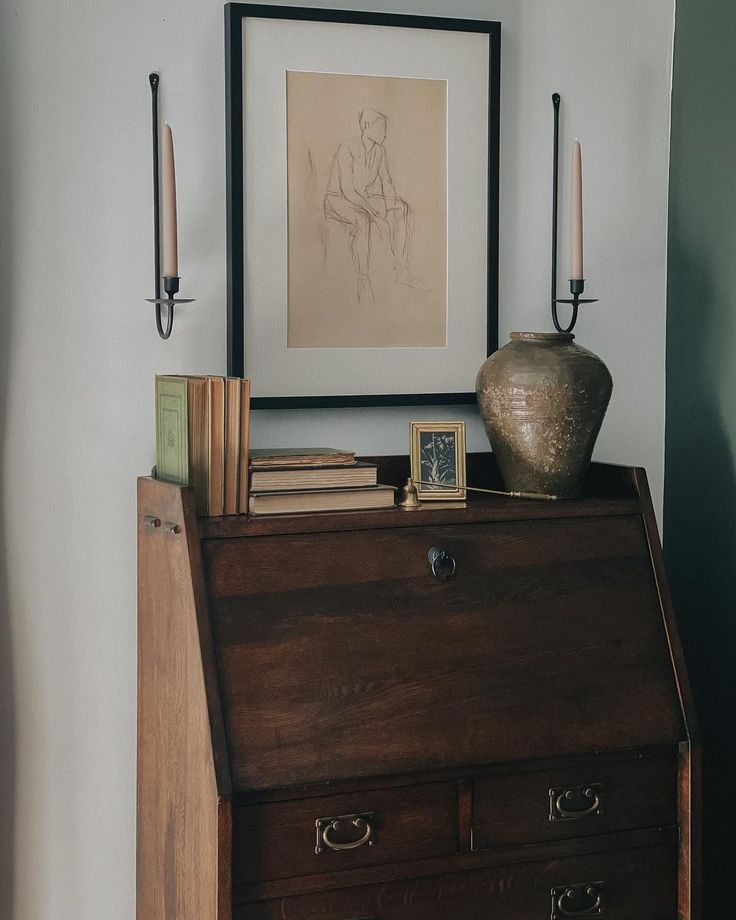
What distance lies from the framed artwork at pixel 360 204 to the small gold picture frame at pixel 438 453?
19 cm

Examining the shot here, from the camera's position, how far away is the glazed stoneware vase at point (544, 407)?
191cm

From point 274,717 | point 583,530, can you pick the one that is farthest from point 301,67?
point 274,717

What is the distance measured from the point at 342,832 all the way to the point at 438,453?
0.66 m

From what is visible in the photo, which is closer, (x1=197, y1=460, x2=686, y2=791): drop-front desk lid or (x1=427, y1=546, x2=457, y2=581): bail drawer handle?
(x1=197, y1=460, x2=686, y2=791): drop-front desk lid

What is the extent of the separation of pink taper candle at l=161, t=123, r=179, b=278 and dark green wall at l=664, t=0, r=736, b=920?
1.04 meters

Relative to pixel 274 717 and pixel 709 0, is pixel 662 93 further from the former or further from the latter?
pixel 274 717

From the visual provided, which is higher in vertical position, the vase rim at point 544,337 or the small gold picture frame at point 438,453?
the vase rim at point 544,337

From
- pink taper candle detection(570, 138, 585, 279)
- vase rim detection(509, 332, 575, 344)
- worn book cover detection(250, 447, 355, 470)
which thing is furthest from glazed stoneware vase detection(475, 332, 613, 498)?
worn book cover detection(250, 447, 355, 470)

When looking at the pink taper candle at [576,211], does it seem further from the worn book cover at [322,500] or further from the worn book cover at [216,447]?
the worn book cover at [216,447]

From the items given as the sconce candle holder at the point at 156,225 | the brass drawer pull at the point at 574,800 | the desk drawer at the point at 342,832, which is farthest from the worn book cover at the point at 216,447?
the brass drawer pull at the point at 574,800

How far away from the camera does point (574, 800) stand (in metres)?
1.81

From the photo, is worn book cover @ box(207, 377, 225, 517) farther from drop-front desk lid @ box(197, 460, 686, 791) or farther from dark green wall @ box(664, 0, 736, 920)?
dark green wall @ box(664, 0, 736, 920)

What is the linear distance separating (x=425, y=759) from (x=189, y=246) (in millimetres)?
990

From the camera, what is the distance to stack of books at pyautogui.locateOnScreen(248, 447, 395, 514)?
179 cm
